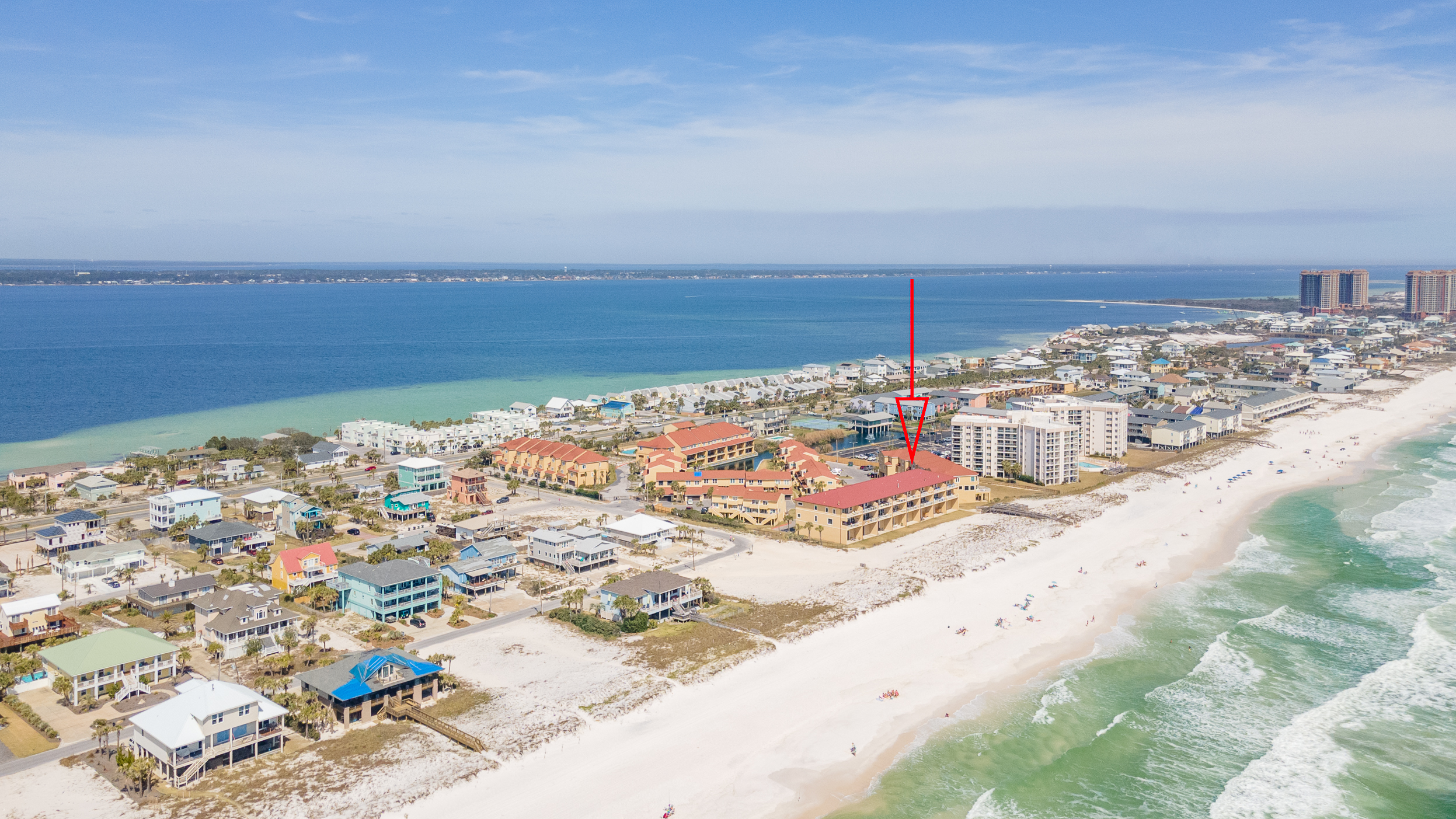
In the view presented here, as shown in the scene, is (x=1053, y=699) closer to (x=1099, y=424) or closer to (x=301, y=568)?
(x=301, y=568)

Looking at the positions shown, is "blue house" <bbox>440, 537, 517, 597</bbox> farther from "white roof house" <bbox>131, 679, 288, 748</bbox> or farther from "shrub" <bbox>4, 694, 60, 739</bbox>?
"shrub" <bbox>4, 694, 60, 739</bbox>

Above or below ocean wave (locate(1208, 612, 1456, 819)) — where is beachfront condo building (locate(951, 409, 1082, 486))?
above

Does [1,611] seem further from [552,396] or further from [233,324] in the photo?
[233,324]

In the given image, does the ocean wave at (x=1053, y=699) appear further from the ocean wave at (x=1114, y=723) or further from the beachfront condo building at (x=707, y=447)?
the beachfront condo building at (x=707, y=447)

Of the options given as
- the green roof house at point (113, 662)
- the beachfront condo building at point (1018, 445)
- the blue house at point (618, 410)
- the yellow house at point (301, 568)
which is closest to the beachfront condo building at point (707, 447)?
→ the beachfront condo building at point (1018, 445)

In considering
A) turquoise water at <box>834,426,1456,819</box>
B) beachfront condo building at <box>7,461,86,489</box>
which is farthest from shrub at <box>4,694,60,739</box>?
beachfront condo building at <box>7,461,86,489</box>
